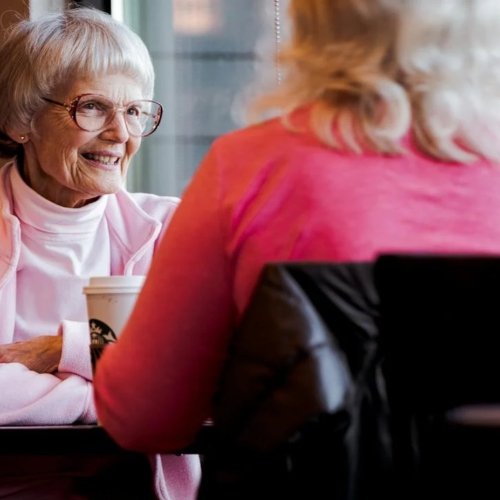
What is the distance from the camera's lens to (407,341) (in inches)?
29.8

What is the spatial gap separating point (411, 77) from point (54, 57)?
1322 mm

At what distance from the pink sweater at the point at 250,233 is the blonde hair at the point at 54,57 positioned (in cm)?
121

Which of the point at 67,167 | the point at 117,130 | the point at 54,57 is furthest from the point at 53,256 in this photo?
the point at 54,57

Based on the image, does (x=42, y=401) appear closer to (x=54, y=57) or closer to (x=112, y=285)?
(x=112, y=285)

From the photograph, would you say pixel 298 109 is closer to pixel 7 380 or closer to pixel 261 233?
pixel 261 233

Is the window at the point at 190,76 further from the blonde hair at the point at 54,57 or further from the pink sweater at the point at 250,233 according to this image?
the pink sweater at the point at 250,233

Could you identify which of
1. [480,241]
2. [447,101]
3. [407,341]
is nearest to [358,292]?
[407,341]

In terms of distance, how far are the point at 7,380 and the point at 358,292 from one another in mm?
970

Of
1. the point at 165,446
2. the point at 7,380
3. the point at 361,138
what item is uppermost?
the point at 361,138

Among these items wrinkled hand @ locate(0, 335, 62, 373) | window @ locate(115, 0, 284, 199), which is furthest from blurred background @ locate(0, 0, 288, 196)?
wrinkled hand @ locate(0, 335, 62, 373)

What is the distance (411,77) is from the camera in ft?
3.27

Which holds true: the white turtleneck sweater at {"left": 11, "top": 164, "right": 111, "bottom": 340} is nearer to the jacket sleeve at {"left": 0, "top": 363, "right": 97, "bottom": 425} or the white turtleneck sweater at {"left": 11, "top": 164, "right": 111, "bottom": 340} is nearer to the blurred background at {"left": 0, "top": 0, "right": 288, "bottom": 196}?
the jacket sleeve at {"left": 0, "top": 363, "right": 97, "bottom": 425}

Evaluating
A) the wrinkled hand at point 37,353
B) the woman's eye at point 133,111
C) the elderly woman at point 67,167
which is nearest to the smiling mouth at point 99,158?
the elderly woman at point 67,167

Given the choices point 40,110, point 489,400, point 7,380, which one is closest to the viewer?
point 489,400
